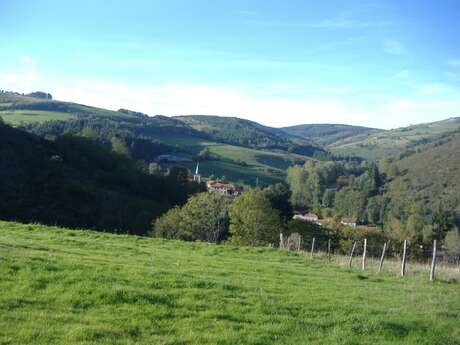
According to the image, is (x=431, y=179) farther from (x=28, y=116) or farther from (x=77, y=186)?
(x=28, y=116)

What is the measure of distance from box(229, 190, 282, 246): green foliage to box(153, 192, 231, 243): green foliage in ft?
10.6

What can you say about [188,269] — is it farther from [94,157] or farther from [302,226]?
[94,157]

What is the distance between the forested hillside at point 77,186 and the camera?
63.3m

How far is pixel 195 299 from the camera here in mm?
10688

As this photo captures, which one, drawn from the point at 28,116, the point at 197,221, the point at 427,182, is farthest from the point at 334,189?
the point at 197,221

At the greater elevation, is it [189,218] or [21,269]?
[21,269]

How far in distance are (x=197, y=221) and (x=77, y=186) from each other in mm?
26341

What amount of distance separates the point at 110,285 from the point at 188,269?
468cm

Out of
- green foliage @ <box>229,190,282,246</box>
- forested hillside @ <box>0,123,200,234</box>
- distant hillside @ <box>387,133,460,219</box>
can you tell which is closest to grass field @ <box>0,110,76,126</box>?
forested hillside @ <box>0,123,200,234</box>

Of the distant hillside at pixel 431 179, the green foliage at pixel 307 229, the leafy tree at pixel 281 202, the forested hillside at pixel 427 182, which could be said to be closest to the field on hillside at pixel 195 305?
the green foliage at pixel 307 229

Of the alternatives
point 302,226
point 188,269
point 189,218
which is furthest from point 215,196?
point 188,269

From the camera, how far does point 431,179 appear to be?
463ft

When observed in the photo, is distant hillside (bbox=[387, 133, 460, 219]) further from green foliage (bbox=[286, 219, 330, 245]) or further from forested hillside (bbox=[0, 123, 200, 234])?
forested hillside (bbox=[0, 123, 200, 234])

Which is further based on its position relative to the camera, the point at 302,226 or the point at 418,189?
the point at 418,189
